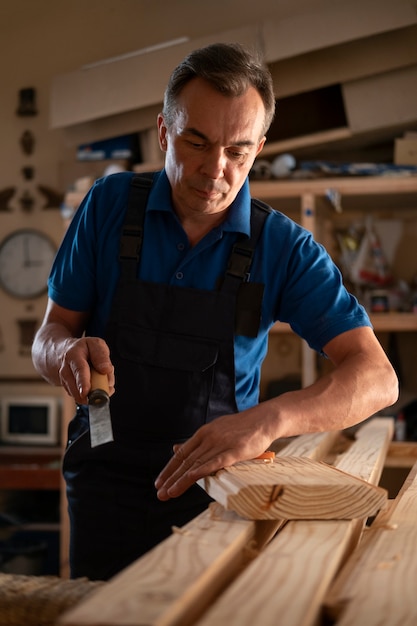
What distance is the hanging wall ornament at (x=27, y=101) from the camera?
521 centimetres

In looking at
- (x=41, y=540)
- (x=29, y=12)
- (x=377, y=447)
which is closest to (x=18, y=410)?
(x=41, y=540)

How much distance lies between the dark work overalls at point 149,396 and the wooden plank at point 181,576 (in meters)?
0.53

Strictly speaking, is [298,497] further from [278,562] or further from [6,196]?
[6,196]

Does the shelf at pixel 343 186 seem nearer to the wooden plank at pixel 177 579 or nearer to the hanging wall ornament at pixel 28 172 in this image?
the hanging wall ornament at pixel 28 172

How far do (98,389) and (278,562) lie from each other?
0.58 metres

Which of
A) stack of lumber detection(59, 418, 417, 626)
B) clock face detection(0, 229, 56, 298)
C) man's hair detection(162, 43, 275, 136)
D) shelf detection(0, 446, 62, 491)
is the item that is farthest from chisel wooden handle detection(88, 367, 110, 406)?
clock face detection(0, 229, 56, 298)

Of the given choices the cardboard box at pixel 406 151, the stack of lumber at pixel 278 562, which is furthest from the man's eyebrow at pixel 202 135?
the cardboard box at pixel 406 151

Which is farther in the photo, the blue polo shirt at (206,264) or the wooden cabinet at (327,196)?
the wooden cabinet at (327,196)

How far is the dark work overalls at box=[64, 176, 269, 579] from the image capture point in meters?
1.96

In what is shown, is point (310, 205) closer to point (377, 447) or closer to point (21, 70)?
point (377, 447)

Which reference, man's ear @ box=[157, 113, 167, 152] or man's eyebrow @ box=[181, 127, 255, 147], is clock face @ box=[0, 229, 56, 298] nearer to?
man's ear @ box=[157, 113, 167, 152]

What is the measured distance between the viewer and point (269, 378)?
4.59m

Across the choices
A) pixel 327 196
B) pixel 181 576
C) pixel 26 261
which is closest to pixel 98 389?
pixel 181 576

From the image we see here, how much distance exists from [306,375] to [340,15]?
159 centimetres
